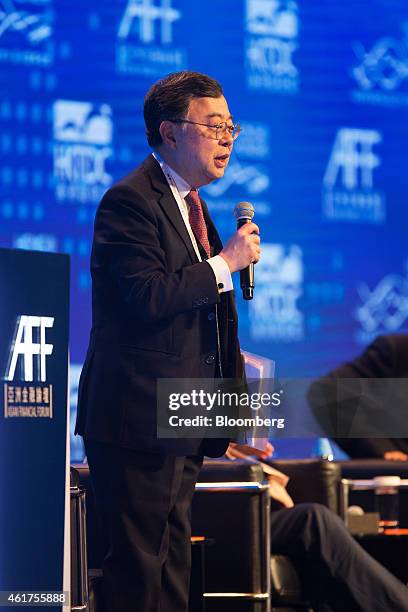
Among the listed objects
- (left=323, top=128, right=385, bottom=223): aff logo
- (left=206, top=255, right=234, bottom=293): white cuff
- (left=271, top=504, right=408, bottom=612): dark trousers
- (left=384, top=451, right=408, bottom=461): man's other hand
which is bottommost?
(left=271, top=504, right=408, bottom=612): dark trousers

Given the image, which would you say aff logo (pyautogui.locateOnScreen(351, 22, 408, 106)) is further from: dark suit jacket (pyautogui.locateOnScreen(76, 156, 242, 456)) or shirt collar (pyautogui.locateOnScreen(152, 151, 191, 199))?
dark suit jacket (pyautogui.locateOnScreen(76, 156, 242, 456))

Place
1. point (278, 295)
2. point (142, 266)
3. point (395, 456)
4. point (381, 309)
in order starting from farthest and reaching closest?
point (381, 309)
point (278, 295)
point (395, 456)
point (142, 266)

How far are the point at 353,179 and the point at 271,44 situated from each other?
2.84ft

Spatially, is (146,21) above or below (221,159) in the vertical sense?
above

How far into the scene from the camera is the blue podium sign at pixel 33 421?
2133 millimetres

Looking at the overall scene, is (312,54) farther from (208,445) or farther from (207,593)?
(208,445)

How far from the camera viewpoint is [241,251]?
2400 millimetres

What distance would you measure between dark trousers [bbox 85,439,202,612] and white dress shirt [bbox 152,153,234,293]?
0.42 m

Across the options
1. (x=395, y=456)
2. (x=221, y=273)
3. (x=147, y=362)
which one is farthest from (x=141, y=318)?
(x=395, y=456)

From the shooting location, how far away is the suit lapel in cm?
246

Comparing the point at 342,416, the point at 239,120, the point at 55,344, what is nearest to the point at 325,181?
the point at 239,120

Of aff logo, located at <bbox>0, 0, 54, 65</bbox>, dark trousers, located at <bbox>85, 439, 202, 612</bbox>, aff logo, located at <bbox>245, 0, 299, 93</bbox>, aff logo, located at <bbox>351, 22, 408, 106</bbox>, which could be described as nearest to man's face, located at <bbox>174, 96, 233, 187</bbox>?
dark trousers, located at <bbox>85, 439, 202, 612</bbox>

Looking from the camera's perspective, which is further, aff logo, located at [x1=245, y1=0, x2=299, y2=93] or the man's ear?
aff logo, located at [x1=245, y1=0, x2=299, y2=93]

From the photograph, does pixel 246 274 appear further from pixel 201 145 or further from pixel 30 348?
pixel 30 348
